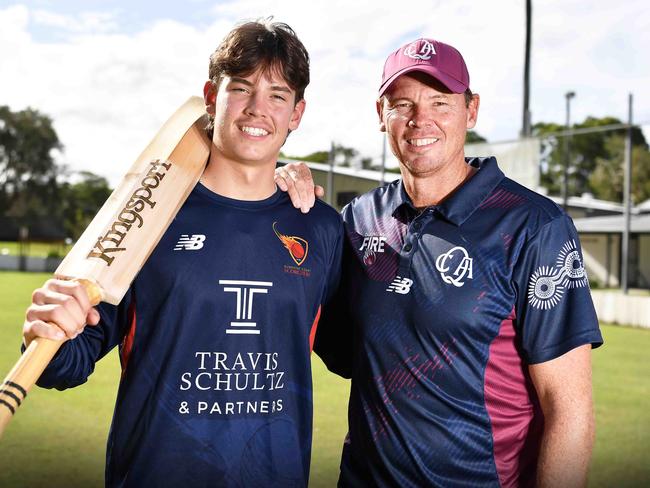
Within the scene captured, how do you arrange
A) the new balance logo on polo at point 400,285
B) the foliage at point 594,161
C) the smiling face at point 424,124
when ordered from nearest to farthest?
the new balance logo on polo at point 400,285, the smiling face at point 424,124, the foliage at point 594,161

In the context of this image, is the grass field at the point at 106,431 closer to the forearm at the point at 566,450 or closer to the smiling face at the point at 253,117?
the forearm at the point at 566,450

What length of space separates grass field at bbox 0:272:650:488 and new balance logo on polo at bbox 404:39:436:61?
2.88 m

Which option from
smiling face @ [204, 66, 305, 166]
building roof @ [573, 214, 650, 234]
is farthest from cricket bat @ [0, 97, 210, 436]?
building roof @ [573, 214, 650, 234]

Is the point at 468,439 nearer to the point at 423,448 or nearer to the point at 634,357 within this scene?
the point at 423,448

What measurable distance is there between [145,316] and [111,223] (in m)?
0.32

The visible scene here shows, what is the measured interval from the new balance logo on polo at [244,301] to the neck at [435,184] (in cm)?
60

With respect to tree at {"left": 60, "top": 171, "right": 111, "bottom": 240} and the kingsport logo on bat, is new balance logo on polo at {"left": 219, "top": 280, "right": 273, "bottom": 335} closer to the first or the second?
the kingsport logo on bat

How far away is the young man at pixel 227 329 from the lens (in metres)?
2.14

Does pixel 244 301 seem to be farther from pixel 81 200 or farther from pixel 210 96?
pixel 81 200

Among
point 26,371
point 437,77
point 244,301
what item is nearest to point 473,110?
point 437,77

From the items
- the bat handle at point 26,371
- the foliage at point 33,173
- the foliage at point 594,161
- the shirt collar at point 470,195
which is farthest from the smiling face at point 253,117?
the foliage at point 33,173

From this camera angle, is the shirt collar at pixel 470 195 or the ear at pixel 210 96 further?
the ear at pixel 210 96

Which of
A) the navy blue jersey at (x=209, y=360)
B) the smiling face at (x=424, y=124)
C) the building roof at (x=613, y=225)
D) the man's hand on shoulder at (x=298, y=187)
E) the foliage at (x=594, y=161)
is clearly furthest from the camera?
the foliage at (x=594, y=161)

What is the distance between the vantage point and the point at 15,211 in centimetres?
4819
